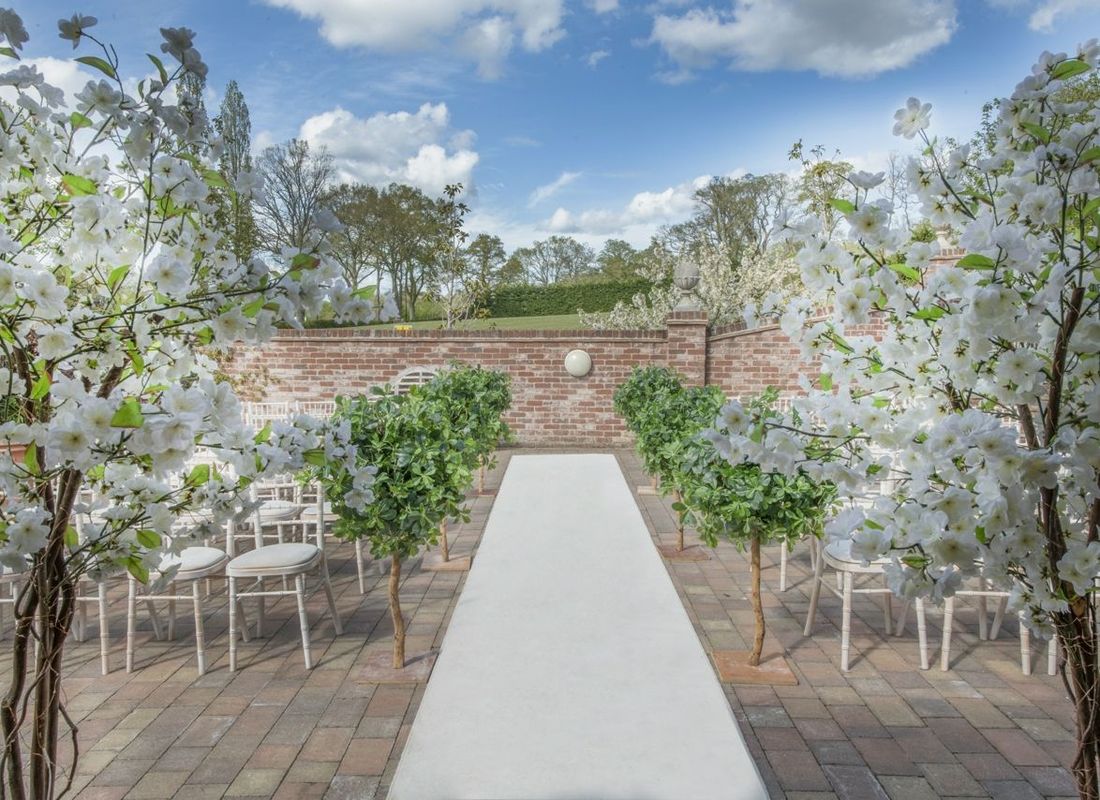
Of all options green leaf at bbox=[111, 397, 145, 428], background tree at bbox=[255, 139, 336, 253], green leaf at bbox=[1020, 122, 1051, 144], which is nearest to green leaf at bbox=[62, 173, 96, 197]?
green leaf at bbox=[111, 397, 145, 428]

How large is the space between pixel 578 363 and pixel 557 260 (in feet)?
75.2

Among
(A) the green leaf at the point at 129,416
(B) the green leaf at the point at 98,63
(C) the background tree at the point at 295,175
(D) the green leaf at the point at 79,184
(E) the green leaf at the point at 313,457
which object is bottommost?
(E) the green leaf at the point at 313,457

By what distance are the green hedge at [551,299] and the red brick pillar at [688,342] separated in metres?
15.1

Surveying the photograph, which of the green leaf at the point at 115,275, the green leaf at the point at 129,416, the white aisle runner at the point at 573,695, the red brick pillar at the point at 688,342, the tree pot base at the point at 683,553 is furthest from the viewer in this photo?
the red brick pillar at the point at 688,342

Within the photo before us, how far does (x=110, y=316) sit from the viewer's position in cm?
123

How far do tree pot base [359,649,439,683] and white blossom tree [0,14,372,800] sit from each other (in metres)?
2.11

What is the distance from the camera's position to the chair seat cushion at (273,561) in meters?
3.56

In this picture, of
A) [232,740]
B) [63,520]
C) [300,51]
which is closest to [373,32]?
[300,51]

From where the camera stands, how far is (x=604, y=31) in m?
7.82

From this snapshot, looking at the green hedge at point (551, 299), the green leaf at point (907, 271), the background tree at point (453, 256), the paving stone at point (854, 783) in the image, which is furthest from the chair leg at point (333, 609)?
the green hedge at point (551, 299)

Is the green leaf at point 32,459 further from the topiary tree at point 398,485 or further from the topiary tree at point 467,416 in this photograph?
the topiary tree at point 467,416

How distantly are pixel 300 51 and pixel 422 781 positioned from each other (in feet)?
21.6

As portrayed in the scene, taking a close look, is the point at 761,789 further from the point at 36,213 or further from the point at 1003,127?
the point at 36,213

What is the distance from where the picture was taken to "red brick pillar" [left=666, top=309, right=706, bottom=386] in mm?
10359
